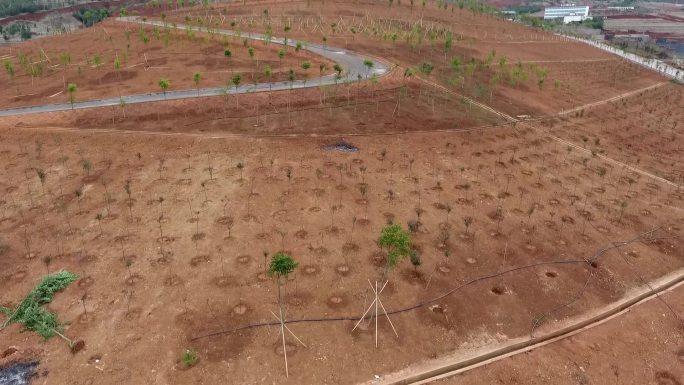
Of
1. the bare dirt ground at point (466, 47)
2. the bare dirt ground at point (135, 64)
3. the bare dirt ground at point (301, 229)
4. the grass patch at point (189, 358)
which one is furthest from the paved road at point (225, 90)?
the grass patch at point (189, 358)

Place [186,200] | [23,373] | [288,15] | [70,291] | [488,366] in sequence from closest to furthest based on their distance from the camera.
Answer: [23,373], [488,366], [70,291], [186,200], [288,15]

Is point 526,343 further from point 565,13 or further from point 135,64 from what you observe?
point 565,13

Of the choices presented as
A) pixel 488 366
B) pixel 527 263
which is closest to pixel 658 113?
pixel 527 263

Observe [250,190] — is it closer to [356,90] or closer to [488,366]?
[488,366]

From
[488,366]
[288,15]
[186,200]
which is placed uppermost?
[288,15]

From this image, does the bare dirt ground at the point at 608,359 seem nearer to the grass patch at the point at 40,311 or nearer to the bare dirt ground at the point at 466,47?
the grass patch at the point at 40,311

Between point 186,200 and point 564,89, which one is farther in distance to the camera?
point 564,89

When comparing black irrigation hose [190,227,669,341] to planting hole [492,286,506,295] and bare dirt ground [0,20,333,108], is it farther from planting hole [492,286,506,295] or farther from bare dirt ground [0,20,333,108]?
bare dirt ground [0,20,333,108]
